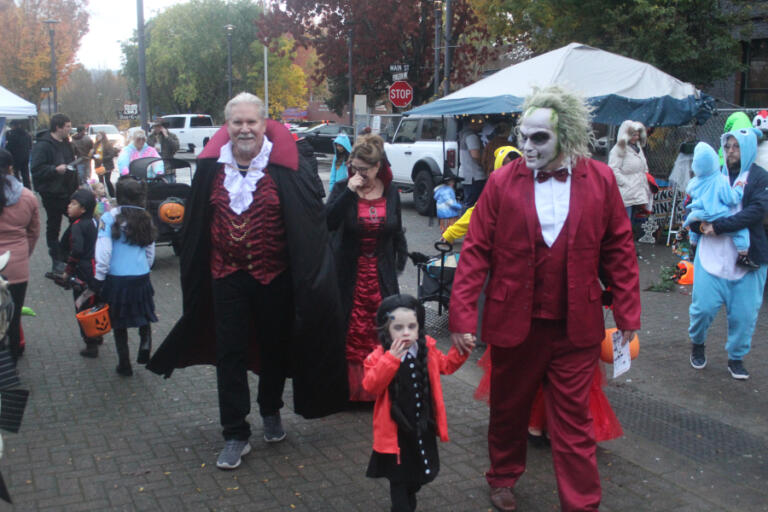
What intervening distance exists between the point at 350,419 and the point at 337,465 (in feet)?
2.32

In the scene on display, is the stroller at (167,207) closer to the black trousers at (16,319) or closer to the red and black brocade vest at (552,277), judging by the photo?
Answer: the black trousers at (16,319)

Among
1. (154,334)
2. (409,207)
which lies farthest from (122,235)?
(409,207)

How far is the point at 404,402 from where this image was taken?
3.34 meters

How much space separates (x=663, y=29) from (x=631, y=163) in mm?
5368

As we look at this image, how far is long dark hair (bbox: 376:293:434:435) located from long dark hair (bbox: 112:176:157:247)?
2.88 metres

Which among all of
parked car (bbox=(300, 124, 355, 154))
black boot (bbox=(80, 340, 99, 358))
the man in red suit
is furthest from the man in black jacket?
parked car (bbox=(300, 124, 355, 154))

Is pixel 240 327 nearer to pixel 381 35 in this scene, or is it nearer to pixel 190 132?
pixel 381 35

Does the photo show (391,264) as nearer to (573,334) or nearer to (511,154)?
(511,154)

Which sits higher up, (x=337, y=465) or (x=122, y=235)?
(x=122, y=235)

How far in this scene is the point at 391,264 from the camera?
500 centimetres

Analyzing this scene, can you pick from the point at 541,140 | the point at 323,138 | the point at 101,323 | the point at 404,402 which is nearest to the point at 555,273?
the point at 541,140

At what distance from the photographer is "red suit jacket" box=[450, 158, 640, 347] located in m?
3.33

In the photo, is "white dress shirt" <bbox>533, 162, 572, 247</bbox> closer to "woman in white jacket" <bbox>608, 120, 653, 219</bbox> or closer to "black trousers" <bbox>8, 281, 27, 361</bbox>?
"black trousers" <bbox>8, 281, 27, 361</bbox>

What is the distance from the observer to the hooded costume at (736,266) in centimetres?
540
